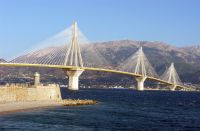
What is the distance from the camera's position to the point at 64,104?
81438 mm

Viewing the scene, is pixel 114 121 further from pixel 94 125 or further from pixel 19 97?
pixel 19 97

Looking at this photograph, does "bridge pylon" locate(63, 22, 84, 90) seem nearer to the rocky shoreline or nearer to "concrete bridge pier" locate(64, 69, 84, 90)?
"concrete bridge pier" locate(64, 69, 84, 90)

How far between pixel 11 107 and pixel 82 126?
16.7 metres

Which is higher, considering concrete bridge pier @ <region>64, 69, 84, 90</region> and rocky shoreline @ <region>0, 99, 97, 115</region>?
concrete bridge pier @ <region>64, 69, 84, 90</region>

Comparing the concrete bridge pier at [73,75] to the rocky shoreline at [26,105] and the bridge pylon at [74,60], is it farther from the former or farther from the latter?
the rocky shoreline at [26,105]

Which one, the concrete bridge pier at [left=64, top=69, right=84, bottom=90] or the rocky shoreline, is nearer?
the rocky shoreline

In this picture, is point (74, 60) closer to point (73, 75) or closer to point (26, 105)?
point (73, 75)

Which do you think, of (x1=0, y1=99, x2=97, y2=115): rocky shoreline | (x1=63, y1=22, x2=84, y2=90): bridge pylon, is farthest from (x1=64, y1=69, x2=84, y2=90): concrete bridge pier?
(x1=0, y1=99, x2=97, y2=115): rocky shoreline

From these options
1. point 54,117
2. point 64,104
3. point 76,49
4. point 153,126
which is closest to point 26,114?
point 54,117

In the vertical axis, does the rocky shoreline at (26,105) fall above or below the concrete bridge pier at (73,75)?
below

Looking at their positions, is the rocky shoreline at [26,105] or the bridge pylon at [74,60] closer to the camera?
the rocky shoreline at [26,105]

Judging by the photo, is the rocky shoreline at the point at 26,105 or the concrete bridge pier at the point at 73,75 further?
the concrete bridge pier at the point at 73,75

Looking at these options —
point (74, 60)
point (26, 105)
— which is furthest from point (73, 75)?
point (26, 105)

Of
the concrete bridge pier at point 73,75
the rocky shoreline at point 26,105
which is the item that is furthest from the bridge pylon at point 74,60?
the rocky shoreline at point 26,105
